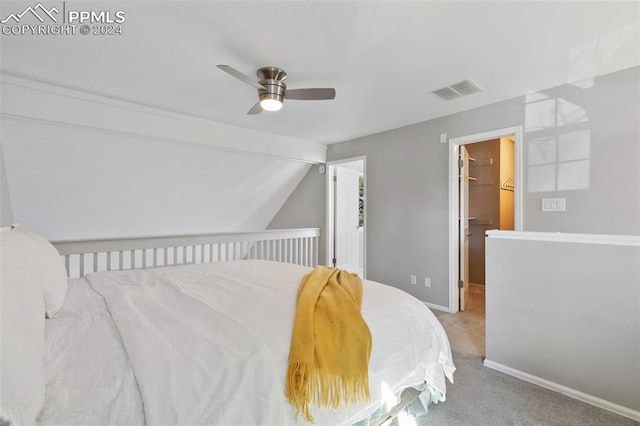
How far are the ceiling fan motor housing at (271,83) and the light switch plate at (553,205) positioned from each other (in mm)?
2715

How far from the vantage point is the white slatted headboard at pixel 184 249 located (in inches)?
110

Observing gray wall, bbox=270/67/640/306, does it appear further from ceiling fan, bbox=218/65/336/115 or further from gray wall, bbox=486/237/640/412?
ceiling fan, bbox=218/65/336/115

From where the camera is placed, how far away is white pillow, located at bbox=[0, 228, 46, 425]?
65 centimetres

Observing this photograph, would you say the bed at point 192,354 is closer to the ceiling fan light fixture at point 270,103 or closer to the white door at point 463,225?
the ceiling fan light fixture at point 270,103

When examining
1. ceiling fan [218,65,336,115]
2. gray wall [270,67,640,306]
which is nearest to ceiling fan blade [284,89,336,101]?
ceiling fan [218,65,336,115]

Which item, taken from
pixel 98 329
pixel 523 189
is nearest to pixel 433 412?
pixel 98 329

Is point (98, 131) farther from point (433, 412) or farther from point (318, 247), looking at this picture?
point (433, 412)

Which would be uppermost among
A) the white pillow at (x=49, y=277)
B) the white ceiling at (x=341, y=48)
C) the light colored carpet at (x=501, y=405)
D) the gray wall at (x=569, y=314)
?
the white ceiling at (x=341, y=48)

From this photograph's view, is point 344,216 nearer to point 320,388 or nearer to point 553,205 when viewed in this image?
point 553,205

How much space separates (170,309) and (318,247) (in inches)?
144

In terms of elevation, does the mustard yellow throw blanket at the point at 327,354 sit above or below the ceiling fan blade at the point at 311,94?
below

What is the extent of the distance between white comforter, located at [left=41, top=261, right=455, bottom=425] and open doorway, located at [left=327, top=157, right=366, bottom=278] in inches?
121

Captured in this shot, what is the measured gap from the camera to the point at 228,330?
1134 mm

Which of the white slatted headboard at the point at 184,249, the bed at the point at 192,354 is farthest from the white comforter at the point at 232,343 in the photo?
the white slatted headboard at the point at 184,249
